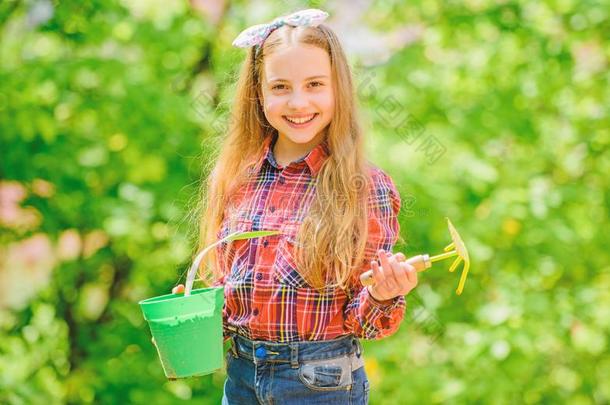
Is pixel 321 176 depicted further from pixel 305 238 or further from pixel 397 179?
pixel 397 179

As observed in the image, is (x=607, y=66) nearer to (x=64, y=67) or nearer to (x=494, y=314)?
(x=494, y=314)

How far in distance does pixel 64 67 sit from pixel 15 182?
21.3 inches

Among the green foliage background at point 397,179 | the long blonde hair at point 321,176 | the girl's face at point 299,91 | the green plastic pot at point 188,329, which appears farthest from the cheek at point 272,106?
the green foliage background at point 397,179

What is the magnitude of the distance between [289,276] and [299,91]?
1.26 feet

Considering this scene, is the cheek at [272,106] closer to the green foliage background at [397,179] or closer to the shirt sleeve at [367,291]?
the shirt sleeve at [367,291]

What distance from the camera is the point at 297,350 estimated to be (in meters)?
Result: 1.73

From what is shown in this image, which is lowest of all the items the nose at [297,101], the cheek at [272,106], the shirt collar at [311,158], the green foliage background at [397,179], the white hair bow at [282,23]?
the green foliage background at [397,179]

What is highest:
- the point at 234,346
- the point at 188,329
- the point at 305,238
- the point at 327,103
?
the point at 327,103

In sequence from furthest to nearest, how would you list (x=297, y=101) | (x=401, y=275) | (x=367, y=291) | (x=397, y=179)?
(x=397, y=179)
(x=297, y=101)
(x=367, y=291)
(x=401, y=275)

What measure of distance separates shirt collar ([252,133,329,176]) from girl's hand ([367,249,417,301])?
32 cm

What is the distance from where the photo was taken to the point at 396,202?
1.85 meters

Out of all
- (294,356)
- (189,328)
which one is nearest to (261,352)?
(294,356)

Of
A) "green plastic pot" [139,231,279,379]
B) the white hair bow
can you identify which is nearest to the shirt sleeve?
"green plastic pot" [139,231,279,379]

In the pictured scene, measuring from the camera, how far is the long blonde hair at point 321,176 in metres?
1.75
